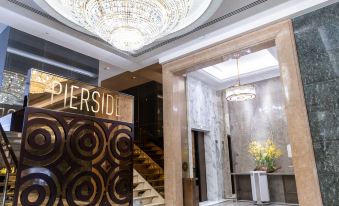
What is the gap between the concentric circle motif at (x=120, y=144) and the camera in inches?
191

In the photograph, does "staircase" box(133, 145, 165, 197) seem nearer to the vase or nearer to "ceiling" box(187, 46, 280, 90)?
the vase

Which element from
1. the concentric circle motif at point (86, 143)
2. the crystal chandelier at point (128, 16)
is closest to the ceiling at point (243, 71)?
the concentric circle motif at point (86, 143)

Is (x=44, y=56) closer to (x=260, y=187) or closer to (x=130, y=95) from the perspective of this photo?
(x=130, y=95)

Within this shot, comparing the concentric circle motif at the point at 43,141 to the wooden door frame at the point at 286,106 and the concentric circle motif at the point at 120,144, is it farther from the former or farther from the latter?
the wooden door frame at the point at 286,106

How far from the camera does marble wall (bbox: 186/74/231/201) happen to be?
8.73 meters

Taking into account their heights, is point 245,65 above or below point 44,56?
above

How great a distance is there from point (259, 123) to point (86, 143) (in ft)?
22.9

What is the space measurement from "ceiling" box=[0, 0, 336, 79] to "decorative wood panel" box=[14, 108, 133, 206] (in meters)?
2.20

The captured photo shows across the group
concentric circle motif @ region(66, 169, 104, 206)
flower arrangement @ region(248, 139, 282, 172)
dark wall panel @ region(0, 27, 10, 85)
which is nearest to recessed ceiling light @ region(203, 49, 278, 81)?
flower arrangement @ region(248, 139, 282, 172)

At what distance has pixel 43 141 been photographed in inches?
153

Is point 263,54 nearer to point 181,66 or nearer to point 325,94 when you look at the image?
point 181,66

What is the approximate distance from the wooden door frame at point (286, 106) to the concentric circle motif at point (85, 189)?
2171 mm

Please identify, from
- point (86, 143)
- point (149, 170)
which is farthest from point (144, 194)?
point (86, 143)

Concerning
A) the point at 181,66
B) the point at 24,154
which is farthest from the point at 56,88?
the point at 181,66
